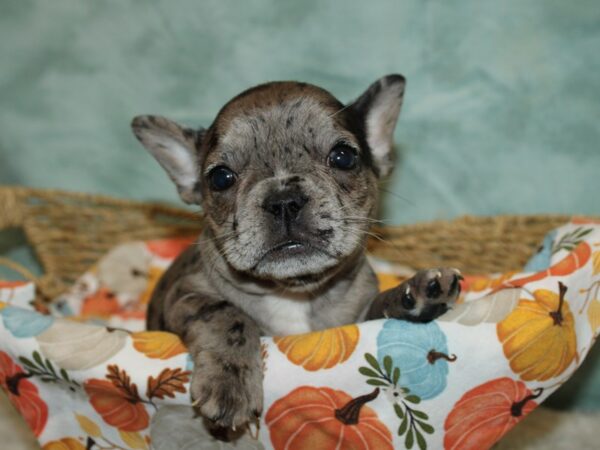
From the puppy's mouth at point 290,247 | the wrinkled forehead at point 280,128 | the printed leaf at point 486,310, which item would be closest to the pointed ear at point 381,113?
the wrinkled forehead at point 280,128

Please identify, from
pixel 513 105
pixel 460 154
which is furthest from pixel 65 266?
pixel 513 105

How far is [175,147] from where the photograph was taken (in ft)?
11.3

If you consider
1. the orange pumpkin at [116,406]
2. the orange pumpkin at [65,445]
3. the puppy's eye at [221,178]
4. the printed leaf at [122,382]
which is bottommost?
the orange pumpkin at [65,445]

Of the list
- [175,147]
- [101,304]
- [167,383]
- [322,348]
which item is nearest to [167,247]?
[101,304]

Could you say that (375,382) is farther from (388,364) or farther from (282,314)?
(282,314)

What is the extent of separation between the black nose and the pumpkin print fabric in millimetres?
464

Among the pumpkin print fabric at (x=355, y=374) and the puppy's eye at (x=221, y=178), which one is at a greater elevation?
the puppy's eye at (x=221, y=178)

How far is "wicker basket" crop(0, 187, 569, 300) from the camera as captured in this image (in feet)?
13.7

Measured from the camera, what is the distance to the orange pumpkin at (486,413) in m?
2.52

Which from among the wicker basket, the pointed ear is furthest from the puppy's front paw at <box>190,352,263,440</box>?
the wicker basket

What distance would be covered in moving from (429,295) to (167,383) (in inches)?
40.4

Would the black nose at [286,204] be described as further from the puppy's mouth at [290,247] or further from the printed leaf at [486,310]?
the printed leaf at [486,310]

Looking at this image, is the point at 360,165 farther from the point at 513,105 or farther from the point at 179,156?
the point at 513,105

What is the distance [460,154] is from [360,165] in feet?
4.93
